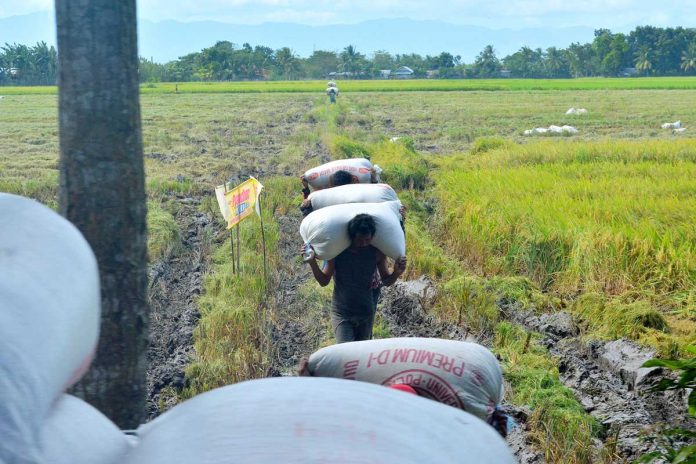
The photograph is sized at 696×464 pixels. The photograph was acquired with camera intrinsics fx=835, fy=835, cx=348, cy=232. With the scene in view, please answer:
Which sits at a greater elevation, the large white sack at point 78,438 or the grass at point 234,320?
the large white sack at point 78,438

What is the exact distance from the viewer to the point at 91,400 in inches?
89.7

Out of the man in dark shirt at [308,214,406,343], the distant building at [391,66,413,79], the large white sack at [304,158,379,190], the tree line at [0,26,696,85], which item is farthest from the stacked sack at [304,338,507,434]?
the distant building at [391,66,413,79]

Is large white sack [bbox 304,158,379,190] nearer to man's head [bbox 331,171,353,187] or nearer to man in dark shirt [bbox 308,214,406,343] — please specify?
man's head [bbox 331,171,353,187]

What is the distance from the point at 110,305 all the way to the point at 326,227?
2.18m

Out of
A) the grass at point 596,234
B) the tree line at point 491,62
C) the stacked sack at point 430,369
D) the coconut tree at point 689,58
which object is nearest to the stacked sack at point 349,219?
the stacked sack at point 430,369

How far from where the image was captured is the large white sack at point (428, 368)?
242 cm

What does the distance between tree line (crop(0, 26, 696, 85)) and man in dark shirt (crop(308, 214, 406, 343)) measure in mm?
61113

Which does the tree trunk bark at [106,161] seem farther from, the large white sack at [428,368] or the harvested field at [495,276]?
the harvested field at [495,276]

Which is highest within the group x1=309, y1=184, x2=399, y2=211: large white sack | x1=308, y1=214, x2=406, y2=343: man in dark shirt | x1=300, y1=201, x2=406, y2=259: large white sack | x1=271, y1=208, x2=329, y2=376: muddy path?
x1=309, y1=184, x2=399, y2=211: large white sack

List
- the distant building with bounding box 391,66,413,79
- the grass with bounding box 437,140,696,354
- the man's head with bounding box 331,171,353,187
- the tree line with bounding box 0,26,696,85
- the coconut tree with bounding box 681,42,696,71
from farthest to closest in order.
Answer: the distant building with bounding box 391,66,413,79 < the tree line with bounding box 0,26,696,85 < the coconut tree with bounding box 681,42,696,71 < the grass with bounding box 437,140,696,354 < the man's head with bounding box 331,171,353,187

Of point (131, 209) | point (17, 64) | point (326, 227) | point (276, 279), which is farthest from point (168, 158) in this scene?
point (17, 64)

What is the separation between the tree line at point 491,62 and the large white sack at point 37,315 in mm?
63534

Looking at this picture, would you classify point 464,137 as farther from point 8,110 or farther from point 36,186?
point 8,110

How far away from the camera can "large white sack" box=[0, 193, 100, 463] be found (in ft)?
4.17
